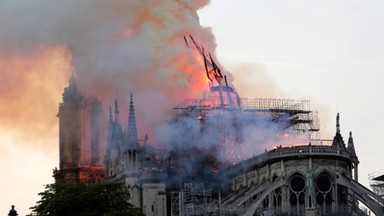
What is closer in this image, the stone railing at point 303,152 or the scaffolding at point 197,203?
the stone railing at point 303,152

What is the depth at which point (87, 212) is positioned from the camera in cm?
14688

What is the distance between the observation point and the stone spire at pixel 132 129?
18025 cm

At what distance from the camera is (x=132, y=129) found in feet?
595

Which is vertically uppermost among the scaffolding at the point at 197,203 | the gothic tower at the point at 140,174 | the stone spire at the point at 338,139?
the stone spire at the point at 338,139

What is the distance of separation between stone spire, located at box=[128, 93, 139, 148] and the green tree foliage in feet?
90.9

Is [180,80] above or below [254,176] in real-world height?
above

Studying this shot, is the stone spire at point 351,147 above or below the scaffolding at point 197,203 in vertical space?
above

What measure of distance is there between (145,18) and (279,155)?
112 ft

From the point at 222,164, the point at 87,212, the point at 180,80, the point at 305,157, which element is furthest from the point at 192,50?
the point at 87,212

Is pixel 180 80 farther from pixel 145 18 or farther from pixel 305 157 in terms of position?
pixel 305 157

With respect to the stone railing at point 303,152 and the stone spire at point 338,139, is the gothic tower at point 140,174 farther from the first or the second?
the stone spire at point 338,139

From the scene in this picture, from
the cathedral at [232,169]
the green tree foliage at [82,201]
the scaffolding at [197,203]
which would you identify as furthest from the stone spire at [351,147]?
the green tree foliage at [82,201]

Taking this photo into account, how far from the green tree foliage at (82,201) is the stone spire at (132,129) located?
90.9 ft

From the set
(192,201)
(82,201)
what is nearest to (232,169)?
(192,201)
